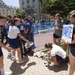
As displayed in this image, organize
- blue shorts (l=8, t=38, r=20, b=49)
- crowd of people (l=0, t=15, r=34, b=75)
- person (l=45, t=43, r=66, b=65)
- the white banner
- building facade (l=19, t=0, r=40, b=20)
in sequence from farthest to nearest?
building facade (l=19, t=0, r=40, b=20)
blue shorts (l=8, t=38, r=20, b=49)
person (l=45, t=43, r=66, b=65)
crowd of people (l=0, t=15, r=34, b=75)
the white banner

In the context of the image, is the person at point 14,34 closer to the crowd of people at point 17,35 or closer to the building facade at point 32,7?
the crowd of people at point 17,35

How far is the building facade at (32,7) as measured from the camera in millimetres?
74438

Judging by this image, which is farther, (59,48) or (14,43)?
(14,43)

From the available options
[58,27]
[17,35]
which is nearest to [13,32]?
[17,35]

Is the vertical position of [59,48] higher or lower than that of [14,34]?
lower

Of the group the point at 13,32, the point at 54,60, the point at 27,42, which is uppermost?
the point at 13,32

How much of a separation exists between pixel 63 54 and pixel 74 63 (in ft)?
5.77

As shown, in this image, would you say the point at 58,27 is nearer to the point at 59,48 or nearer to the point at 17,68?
Result: the point at 59,48

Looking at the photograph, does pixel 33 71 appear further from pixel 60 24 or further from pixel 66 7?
pixel 66 7

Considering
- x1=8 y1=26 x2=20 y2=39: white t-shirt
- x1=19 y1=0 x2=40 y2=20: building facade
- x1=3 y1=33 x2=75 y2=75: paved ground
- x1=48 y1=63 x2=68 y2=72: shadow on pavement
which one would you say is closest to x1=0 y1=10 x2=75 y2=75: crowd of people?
x1=8 y1=26 x2=20 y2=39: white t-shirt

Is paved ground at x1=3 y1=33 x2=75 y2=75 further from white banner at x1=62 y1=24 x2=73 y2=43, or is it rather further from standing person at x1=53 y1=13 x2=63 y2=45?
white banner at x1=62 y1=24 x2=73 y2=43

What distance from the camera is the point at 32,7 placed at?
249 ft

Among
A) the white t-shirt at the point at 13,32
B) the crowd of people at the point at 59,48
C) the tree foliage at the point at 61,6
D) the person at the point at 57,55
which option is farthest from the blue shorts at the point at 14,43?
the tree foliage at the point at 61,6

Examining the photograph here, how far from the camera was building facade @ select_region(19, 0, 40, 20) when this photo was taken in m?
74.4
